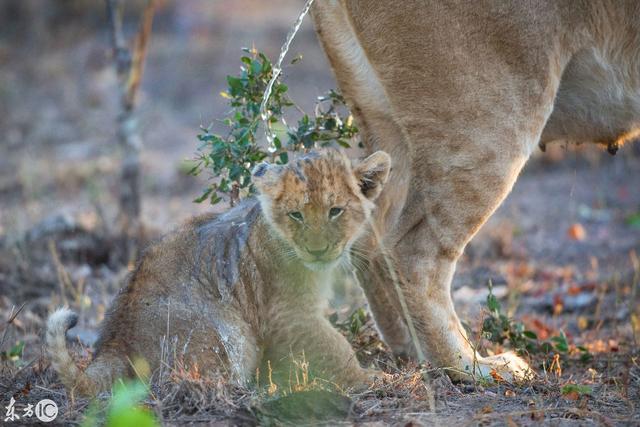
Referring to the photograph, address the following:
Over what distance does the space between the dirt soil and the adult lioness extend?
31 centimetres

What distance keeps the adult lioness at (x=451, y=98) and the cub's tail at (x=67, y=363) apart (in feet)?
4.74

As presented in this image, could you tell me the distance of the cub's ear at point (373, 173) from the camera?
404cm

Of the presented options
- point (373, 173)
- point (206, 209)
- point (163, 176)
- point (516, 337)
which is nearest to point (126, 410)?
point (373, 173)

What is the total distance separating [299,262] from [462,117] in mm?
977

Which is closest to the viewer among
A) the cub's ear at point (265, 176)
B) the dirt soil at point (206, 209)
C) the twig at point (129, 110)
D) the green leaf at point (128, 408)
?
the green leaf at point (128, 408)

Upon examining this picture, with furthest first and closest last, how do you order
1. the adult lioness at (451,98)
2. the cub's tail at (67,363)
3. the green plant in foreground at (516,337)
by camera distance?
the green plant in foreground at (516,337) < the adult lioness at (451,98) < the cub's tail at (67,363)

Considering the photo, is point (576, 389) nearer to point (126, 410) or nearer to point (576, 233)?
point (126, 410)

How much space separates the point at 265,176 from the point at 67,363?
111 centimetres

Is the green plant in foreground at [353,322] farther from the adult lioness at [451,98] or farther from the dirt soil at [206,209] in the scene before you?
the adult lioness at [451,98]

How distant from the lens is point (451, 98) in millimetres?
4133

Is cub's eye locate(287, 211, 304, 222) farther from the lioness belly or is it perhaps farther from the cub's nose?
the lioness belly

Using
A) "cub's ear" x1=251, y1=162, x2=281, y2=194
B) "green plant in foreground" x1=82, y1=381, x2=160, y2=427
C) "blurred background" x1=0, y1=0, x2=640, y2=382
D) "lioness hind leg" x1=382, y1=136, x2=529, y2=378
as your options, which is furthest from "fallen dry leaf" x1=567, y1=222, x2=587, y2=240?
"green plant in foreground" x1=82, y1=381, x2=160, y2=427

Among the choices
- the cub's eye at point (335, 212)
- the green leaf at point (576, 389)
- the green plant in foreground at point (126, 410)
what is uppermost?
the cub's eye at point (335, 212)

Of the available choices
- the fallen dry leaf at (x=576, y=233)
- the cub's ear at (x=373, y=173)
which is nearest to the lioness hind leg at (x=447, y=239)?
the cub's ear at (x=373, y=173)
